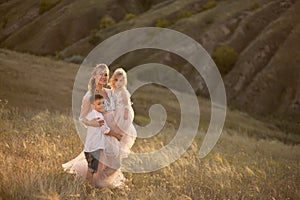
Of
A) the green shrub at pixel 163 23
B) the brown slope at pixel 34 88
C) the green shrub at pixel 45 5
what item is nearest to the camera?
the brown slope at pixel 34 88

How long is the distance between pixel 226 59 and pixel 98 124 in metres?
51.0

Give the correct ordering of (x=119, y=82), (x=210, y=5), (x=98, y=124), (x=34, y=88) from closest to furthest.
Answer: (x=98, y=124)
(x=119, y=82)
(x=34, y=88)
(x=210, y=5)

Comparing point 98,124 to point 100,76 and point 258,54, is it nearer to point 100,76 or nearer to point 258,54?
point 100,76

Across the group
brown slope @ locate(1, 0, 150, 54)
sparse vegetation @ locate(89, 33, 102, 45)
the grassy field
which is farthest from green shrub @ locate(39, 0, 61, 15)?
the grassy field

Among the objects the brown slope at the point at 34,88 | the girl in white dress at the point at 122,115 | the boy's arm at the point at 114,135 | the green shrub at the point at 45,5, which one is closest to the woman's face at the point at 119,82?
the girl in white dress at the point at 122,115

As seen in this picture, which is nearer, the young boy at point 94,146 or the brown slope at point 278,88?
the young boy at point 94,146

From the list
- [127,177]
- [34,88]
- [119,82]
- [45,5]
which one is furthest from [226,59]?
[45,5]

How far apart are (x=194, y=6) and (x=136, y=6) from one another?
36.8 meters

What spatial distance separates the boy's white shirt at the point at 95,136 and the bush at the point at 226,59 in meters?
50.4

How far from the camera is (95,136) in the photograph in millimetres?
7129

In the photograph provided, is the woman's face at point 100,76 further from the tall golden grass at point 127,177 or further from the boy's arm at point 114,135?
the tall golden grass at point 127,177

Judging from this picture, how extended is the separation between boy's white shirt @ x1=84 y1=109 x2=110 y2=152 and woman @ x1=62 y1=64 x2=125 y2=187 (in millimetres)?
84

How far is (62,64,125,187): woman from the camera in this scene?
7.26m

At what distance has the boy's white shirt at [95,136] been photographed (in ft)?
23.3
